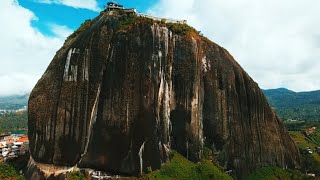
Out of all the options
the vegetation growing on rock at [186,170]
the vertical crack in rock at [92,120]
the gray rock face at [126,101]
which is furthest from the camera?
the vegetation growing on rock at [186,170]

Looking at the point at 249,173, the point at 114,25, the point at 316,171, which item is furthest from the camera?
the point at 316,171

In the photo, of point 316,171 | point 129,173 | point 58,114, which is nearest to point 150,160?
point 129,173

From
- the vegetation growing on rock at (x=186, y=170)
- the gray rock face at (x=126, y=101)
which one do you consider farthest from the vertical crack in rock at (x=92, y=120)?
the vegetation growing on rock at (x=186, y=170)

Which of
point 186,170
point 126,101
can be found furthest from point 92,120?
point 186,170

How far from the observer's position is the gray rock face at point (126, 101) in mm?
33625

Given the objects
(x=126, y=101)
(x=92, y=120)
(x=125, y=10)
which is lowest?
(x=92, y=120)

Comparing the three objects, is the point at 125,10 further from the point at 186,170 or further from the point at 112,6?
the point at 186,170

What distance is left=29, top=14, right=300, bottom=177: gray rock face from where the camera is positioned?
110ft

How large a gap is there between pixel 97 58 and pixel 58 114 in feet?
19.4

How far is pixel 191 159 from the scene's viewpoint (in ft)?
118

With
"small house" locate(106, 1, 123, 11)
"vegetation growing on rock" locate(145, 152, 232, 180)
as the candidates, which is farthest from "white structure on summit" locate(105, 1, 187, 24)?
"vegetation growing on rock" locate(145, 152, 232, 180)

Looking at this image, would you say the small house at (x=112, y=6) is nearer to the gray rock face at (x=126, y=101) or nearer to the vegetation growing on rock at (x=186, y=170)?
the gray rock face at (x=126, y=101)

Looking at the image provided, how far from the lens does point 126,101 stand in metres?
33.9

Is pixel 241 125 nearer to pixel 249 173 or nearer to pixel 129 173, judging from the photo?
pixel 249 173
